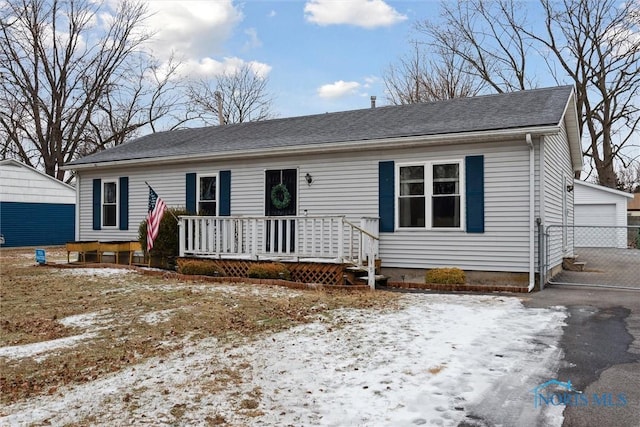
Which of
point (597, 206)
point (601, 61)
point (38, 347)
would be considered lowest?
point (38, 347)

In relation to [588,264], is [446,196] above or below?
above

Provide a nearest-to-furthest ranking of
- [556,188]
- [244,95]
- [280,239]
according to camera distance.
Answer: [280,239] → [556,188] → [244,95]

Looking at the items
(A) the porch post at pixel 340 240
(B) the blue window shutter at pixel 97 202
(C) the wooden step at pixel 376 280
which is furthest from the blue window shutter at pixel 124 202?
(C) the wooden step at pixel 376 280

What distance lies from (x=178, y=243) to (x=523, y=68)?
21.6 metres

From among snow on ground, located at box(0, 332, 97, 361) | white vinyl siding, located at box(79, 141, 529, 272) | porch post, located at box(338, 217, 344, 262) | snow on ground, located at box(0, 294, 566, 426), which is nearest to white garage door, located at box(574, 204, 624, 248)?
white vinyl siding, located at box(79, 141, 529, 272)

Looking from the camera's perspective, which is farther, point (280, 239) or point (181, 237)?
point (181, 237)

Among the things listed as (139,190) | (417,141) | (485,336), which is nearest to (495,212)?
(417,141)

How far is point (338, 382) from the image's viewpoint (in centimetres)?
369

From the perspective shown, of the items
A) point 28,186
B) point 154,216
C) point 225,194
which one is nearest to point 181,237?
point 154,216

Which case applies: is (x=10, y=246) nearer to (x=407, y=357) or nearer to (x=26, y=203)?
(x=26, y=203)

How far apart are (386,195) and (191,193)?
486 centimetres

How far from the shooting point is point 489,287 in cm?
818

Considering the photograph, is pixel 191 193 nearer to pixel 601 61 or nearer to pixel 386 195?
pixel 386 195

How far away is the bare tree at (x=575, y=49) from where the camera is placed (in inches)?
865
